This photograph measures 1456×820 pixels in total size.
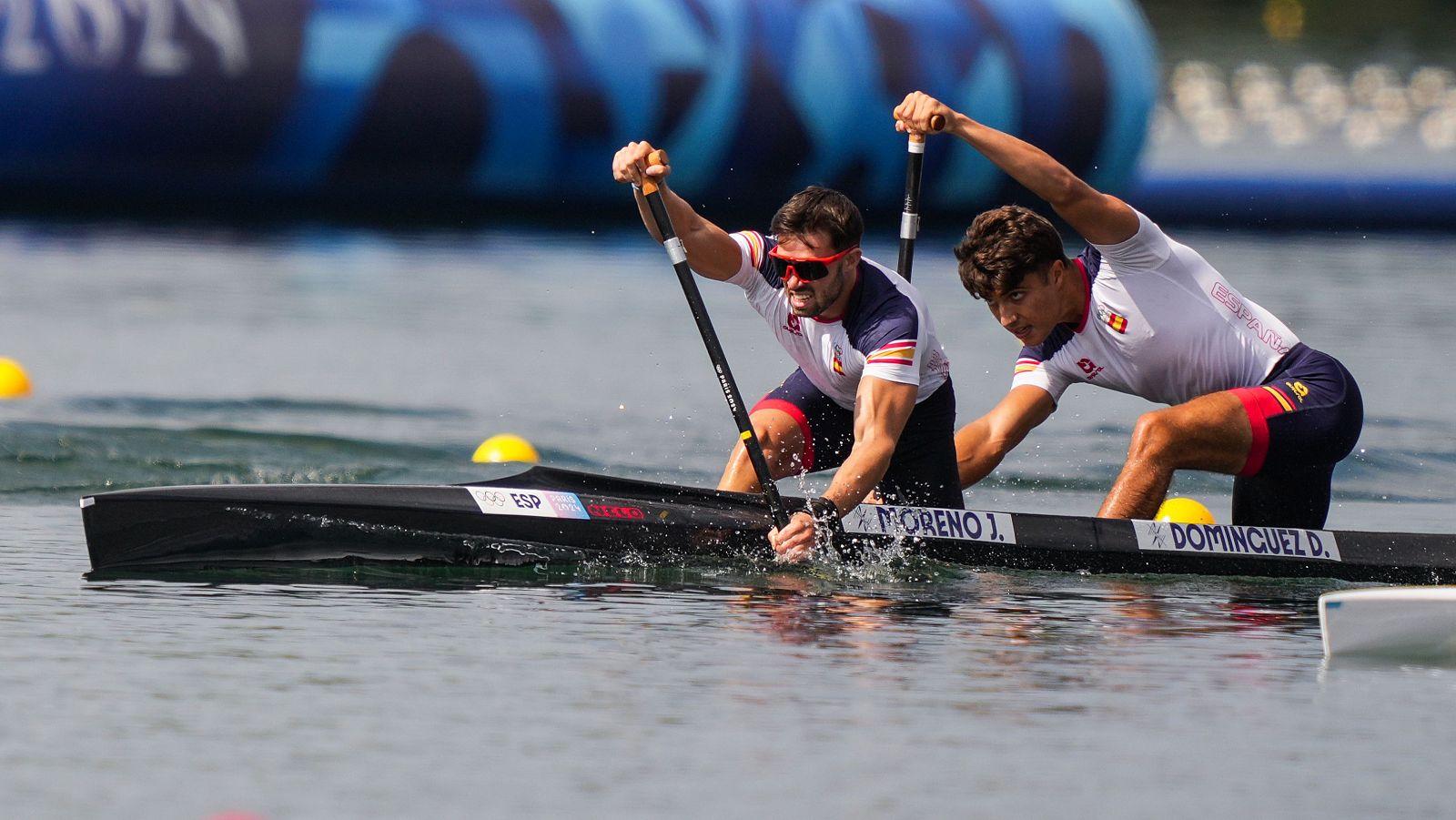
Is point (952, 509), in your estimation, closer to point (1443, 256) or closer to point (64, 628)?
point (64, 628)

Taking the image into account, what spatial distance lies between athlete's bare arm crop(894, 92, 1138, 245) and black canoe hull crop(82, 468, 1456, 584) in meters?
1.05

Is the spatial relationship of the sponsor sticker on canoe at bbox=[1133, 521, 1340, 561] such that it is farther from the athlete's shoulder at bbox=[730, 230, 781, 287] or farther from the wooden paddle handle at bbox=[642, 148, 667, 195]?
the wooden paddle handle at bbox=[642, 148, 667, 195]

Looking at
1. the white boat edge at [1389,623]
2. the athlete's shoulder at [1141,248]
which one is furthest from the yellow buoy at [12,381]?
the white boat edge at [1389,623]

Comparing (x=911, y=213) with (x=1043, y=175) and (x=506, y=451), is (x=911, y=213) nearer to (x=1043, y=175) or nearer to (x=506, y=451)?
(x=1043, y=175)

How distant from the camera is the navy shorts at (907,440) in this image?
747 cm

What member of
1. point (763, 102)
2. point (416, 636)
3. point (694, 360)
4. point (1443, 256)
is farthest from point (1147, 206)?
point (416, 636)

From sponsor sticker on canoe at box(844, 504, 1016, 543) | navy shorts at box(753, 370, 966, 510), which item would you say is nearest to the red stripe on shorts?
sponsor sticker on canoe at box(844, 504, 1016, 543)

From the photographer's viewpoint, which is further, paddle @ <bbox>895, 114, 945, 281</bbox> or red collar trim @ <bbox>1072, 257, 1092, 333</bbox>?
paddle @ <bbox>895, 114, 945, 281</bbox>

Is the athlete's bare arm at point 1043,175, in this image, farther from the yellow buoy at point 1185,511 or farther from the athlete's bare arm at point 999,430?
the yellow buoy at point 1185,511

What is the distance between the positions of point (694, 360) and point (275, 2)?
6898mm

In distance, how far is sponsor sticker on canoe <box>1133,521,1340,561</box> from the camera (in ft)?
24.1

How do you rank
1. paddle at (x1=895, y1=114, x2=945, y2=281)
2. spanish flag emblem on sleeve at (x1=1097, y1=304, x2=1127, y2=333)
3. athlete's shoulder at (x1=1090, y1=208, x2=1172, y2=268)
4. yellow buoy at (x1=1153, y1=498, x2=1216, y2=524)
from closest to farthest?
athlete's shoulder at (x1=1090, y1=208, x2=1172, y2=268) → spanish flag emblem on sleeve at (x1=1097, y1=304, x2=1127, y2=333) → paddle at (x1=895, y1=114, x2=945, y2=281) → yellow buoy at (x1=1153, y1=498, x2=1216, y2=524)

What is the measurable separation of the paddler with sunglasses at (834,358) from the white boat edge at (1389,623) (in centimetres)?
158

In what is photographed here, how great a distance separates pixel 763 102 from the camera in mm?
21406
